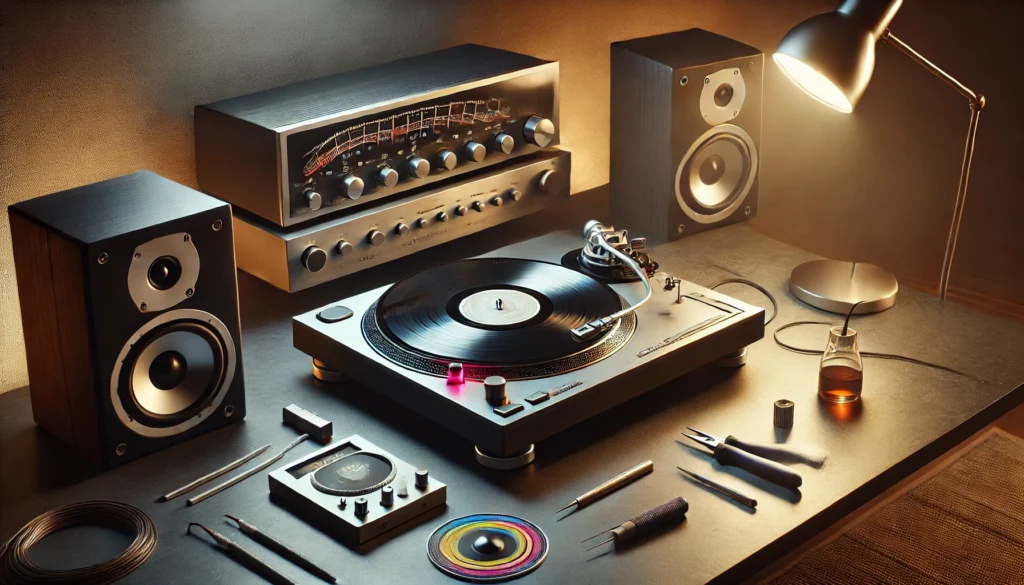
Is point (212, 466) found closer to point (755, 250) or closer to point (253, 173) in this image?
point (253, 173)

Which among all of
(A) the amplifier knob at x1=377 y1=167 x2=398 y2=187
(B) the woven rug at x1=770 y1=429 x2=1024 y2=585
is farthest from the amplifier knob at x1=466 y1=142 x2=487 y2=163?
(B) the woven rug at x1=770 y1=429 x2=1024 y2=585

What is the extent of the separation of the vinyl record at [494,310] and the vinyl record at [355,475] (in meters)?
0.17

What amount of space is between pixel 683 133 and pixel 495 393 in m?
0.81

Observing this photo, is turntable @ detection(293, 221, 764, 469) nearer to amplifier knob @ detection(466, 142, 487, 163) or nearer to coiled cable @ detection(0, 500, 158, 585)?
amplifier knob @ detection(466, 142, 487, 163)

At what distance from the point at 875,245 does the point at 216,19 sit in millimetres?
1581

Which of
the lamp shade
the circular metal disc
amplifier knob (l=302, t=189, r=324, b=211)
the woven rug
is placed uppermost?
the lamp shade

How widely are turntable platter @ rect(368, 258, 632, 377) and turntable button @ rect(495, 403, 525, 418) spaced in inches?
2.8

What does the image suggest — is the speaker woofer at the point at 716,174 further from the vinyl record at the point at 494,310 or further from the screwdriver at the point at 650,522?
the screwdriver at the point at 650,522

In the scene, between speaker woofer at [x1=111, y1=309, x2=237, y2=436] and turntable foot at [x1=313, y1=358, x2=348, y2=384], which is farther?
turntable foot at [x1=313, y1=358, x2=348, y2=384]

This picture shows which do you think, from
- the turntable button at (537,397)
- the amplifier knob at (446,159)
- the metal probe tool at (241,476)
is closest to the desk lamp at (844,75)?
the amplifier knob at (446,159)

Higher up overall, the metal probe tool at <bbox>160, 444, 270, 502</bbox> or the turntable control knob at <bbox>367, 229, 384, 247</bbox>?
the turntable control knob at <bbox>367, 229, 384, 247</bbox>

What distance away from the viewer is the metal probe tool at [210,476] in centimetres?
120

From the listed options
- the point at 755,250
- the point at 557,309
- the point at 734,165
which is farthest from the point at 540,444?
the point at 734,165

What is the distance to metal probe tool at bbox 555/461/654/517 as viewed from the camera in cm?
117
